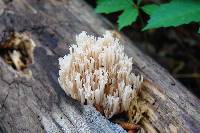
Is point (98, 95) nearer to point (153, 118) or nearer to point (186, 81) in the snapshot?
point (153, 118)

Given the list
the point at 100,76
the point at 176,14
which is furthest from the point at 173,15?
the point at 100,76

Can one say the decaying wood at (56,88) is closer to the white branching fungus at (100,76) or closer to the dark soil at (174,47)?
the white branching fungus at (100,76)

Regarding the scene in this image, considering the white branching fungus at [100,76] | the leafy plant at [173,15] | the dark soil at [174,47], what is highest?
the leafy plant at [173,15]

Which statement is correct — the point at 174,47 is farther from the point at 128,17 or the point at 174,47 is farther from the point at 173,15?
the point at 173,15

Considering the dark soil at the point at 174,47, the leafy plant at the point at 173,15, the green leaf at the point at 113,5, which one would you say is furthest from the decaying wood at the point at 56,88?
the dark soil at the point at 174,47

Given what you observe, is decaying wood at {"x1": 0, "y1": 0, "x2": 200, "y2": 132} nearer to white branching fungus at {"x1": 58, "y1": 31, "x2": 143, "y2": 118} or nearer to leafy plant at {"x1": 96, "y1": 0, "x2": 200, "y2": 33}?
white branching fungus at {"x1": 58, "y1": 31, "x2": 143, "y2": 118}

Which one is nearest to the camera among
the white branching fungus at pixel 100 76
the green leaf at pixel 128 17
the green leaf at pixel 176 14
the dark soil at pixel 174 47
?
the white branching fungus at pixel 100 76

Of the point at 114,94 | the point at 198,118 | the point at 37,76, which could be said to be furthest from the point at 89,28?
the point at 198,118
